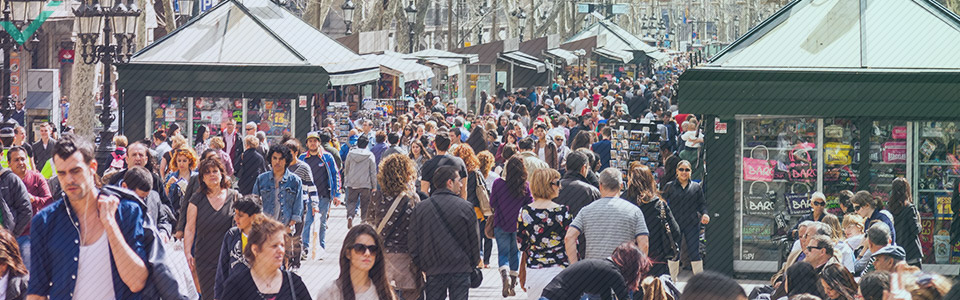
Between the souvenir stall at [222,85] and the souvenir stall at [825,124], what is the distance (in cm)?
830

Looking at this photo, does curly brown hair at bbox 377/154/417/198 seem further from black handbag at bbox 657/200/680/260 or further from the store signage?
the store signage

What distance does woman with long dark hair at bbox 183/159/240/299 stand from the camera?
865cm

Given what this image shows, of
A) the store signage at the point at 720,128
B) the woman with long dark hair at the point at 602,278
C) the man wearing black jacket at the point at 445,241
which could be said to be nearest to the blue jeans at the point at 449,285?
the man wearing black jacket at the point at 445,241

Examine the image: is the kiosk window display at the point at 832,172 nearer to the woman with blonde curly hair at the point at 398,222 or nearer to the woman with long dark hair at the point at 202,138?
the woman with blonde curly hair at the point at 398,222

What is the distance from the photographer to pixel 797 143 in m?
12.9

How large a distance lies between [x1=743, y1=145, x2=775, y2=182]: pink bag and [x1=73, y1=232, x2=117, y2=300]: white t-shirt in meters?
8.62

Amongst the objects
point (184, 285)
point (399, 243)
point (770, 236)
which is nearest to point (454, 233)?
point (399, 243)

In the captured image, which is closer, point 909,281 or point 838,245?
point 909,281

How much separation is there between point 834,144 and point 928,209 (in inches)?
43.2

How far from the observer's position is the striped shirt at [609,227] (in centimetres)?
856

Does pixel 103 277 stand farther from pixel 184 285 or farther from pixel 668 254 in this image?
pixel 668 254

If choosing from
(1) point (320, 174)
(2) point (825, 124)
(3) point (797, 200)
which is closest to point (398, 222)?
(1) point (320, 174)

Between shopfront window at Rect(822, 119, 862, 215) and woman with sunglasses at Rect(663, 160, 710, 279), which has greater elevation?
shopfront window at Rect(822, 119, 862, 215)

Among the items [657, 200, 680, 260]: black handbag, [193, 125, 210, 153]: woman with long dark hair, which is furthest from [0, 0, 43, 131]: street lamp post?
[657, 200, 680, 260]: black handbag
